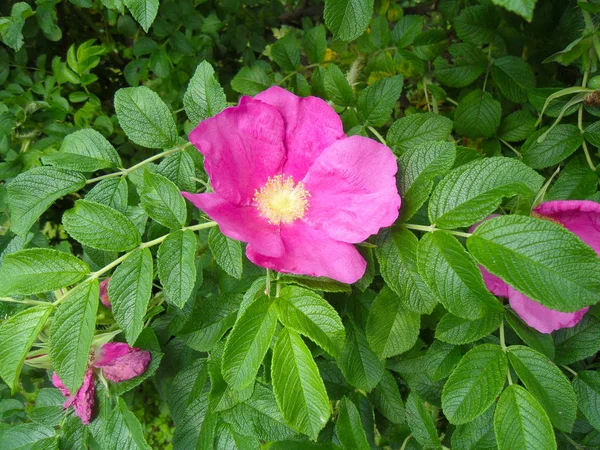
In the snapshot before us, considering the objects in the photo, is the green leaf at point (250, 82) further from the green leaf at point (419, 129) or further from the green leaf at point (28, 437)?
the green leaf at point (28, 437)

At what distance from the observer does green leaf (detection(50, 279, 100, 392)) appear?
0.73 meters

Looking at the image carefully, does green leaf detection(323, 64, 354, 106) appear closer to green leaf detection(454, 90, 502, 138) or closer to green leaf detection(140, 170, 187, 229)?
green leaf detection(454, 90, 502, 138)

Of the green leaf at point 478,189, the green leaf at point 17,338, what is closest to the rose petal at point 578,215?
the green leaf at point 478,189

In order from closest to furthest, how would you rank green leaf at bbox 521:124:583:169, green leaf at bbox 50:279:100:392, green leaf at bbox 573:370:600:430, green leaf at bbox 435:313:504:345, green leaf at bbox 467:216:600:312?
green leaf at bbox 467:216:600:312 → green leaf at bbox 50:279:100:392 → green leaf at bbox 435:313:504:345 → green leaf at bbox 573:370:600:430 → green leaf at bbox 521:124:583:169

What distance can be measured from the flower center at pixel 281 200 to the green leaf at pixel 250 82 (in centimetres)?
53

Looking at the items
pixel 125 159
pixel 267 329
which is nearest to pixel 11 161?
pixel 125 159

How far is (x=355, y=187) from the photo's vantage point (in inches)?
31.6

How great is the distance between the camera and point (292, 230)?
85 centimetres

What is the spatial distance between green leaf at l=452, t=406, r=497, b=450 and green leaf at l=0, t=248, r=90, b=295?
2.33 feet

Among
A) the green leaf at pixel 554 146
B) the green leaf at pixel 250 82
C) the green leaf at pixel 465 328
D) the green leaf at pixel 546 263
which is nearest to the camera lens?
the green leaf at pixel 546 263

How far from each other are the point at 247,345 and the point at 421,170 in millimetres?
356

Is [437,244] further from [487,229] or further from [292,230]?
[292,230]

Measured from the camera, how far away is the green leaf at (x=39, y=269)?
2.55ft

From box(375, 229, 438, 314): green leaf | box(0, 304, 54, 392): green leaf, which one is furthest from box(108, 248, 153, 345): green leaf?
box(375, 229, 438, 314): green leaf
